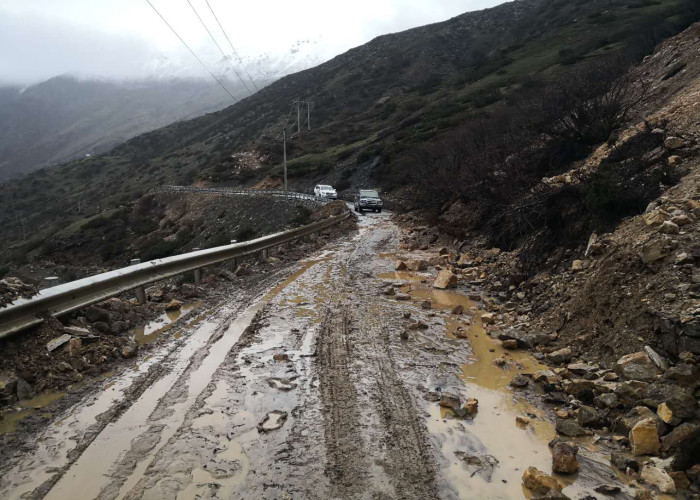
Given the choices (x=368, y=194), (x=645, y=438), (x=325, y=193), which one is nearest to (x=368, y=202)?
(x=368, y=194)

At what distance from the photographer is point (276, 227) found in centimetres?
3347

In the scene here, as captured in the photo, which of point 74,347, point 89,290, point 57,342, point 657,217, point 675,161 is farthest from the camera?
point 675,161

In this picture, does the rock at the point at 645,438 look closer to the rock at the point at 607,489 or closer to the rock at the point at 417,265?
the rock at the point at 607,489

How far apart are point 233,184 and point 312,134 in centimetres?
2432

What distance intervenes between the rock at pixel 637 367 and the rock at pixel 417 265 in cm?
725

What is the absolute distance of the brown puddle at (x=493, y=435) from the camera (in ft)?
10.8

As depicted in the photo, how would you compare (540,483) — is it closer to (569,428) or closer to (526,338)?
(569,428)

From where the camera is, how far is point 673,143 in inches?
337

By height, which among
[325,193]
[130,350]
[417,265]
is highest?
[130,350]

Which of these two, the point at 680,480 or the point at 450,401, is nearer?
the point at 680,480

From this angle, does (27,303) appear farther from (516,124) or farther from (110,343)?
(516,124)

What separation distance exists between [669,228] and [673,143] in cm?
361

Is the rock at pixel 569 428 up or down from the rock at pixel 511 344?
up

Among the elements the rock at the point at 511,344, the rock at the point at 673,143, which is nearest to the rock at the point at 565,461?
the rock at the point at 511,344
